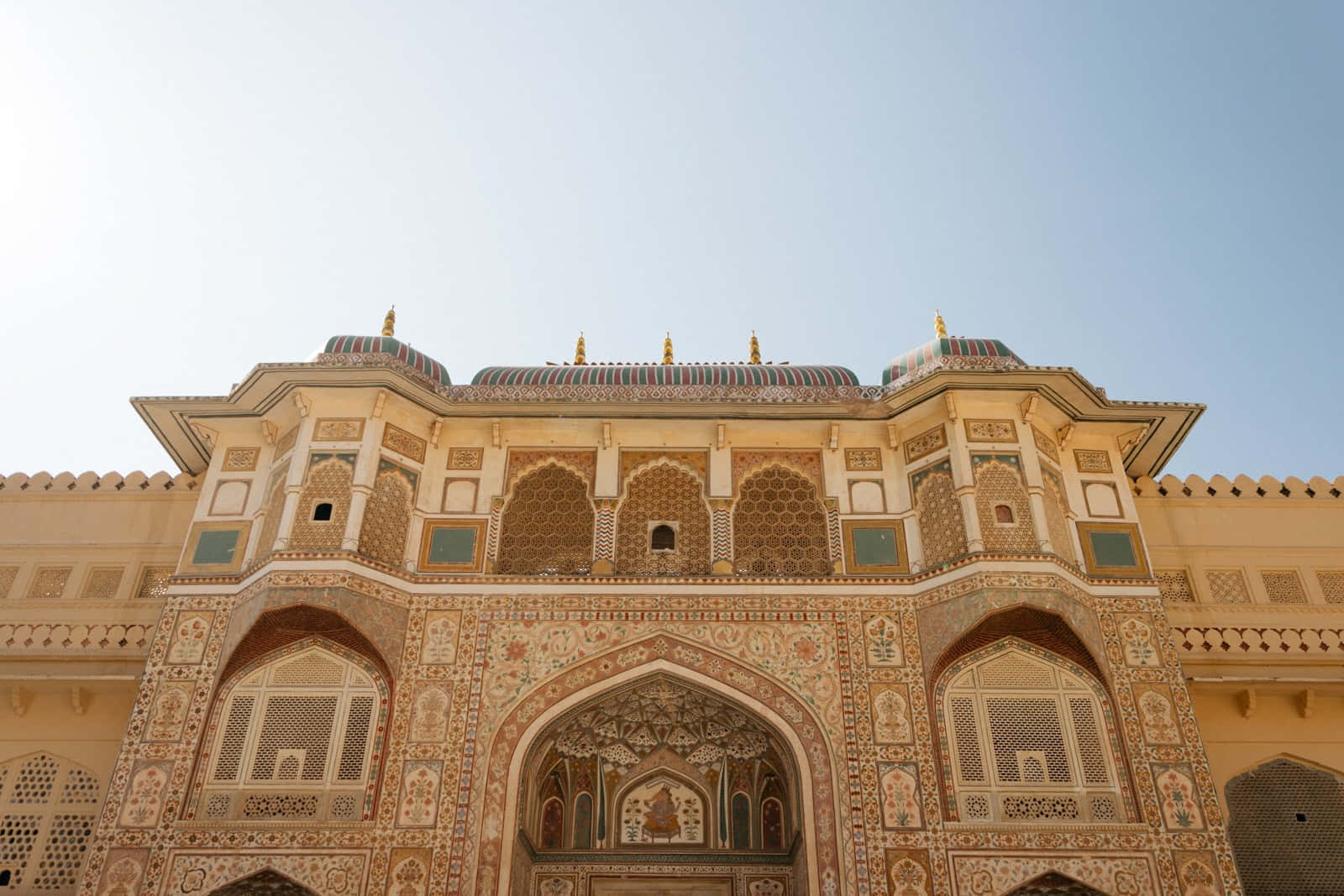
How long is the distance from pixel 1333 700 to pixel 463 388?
972cm

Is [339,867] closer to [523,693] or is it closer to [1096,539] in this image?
[523,693]

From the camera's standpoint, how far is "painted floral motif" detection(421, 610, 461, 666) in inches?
429

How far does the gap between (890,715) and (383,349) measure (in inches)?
267

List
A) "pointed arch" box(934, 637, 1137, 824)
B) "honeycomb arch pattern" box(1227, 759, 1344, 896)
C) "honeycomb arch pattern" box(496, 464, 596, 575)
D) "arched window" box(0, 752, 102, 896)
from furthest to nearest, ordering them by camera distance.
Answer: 1. "honeycomb arch pattern" box(496, 464, 596, 575)
2. "honeycomb arch pattern" box(1227, 759, 1344, 896)
3. "arched window" box(0, 752, 102, 896)
4. "pointed arch" box(934, 637, 1137, 824)

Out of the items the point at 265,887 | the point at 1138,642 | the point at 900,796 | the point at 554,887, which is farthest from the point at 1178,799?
the point at 265,887

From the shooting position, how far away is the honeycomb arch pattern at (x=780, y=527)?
12.0 metres

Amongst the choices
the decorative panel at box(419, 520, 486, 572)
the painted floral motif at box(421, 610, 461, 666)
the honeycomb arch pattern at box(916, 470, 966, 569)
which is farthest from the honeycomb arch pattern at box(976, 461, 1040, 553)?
the painted floral motif at box(421, 610, 461, 666)

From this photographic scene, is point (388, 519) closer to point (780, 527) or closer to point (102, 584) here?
point (102, 584)

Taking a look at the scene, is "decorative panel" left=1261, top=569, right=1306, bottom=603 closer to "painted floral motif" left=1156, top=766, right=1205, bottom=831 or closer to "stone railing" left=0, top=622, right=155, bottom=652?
"painted floral motif" left=1156, top=766, right=1205, bottom=831

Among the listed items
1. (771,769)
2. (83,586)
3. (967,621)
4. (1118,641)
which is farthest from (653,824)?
(83,586)

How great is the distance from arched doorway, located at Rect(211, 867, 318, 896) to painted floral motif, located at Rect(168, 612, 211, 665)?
7.02 ft

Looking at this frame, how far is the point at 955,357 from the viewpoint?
1248 centimetres

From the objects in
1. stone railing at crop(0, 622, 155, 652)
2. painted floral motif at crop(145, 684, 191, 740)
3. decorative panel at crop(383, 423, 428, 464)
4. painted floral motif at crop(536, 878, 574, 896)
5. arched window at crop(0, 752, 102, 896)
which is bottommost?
painted floral motif at crop(536, 878, 574, 896)

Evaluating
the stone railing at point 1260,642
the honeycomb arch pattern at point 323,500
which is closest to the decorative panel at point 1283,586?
the stone railing at point 1260,642
